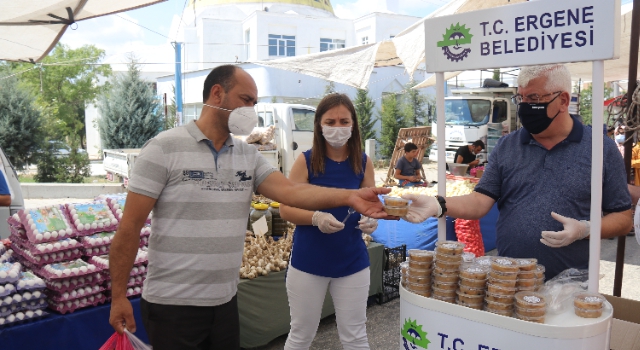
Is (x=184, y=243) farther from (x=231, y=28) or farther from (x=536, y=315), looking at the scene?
(x=231, y=28)

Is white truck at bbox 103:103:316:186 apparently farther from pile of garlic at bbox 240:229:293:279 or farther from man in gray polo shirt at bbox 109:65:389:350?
man in gray polo shirt at bbox 109:65:389:350

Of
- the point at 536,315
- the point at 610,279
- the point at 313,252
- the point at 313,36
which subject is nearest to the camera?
the point at 536,315

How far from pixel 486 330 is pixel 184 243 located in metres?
1.28

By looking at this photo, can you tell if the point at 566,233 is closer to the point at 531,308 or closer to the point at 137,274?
the point at 531,308

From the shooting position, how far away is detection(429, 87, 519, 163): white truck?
17.2 metres

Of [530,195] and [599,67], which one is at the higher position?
[599,67]

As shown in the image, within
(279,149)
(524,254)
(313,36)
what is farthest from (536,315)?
(313,36)

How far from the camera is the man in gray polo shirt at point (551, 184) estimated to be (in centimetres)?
215

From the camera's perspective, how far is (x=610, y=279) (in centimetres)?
606

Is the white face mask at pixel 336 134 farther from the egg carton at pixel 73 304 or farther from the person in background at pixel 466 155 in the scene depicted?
the person in background at pixel 466 155

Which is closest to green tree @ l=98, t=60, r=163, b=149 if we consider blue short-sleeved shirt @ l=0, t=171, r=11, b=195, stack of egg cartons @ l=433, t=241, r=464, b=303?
blue short-sleeved shirt @ l=0, t=171, r=11, b=195

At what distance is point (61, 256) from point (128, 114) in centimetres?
1945

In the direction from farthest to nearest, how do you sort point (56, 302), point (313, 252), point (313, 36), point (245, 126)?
point (313, 36) < point (56, 302) < point (313, 252) < point (245, 126)

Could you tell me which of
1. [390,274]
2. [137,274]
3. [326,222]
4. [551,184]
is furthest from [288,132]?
[551,184]
